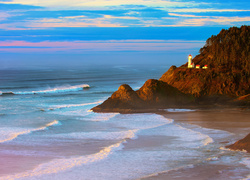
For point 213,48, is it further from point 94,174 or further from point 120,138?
point 94,174

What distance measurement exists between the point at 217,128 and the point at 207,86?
1534 centimetres

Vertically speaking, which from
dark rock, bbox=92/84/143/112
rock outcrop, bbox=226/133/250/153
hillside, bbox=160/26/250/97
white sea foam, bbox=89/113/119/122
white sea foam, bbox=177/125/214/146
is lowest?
white sea foam, bbox=177/125/214/146

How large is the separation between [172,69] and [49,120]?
75.7 ft

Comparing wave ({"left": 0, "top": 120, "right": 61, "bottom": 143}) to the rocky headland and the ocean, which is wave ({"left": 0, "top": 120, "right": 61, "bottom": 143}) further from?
the rocky headland

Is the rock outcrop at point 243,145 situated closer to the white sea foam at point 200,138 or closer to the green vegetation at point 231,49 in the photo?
the white sea foam at point 200,138

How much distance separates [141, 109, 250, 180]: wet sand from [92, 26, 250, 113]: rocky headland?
3.00 meters

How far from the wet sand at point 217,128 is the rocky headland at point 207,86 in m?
3.00

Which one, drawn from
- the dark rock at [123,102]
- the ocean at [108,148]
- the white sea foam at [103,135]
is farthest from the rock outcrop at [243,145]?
the dark rock at [123,102]

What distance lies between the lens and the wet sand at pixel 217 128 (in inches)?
616

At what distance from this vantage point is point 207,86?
41500 mm

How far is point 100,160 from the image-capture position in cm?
1838

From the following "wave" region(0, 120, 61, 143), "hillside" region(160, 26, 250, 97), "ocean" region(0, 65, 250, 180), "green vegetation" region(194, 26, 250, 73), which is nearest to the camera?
"ocean" region(0, 65, 250, 180)

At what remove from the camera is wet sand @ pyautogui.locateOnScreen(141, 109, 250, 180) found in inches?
616

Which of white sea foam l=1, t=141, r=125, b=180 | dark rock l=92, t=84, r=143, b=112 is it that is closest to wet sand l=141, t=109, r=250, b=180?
dark rock l=92, t=84, r=143, b=112
